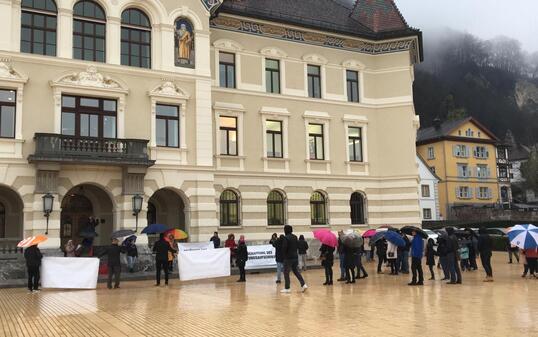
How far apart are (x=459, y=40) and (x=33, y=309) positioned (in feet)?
542

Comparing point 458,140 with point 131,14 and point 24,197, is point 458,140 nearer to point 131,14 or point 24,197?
point 131,14

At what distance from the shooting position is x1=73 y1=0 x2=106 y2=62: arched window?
80.9 ft

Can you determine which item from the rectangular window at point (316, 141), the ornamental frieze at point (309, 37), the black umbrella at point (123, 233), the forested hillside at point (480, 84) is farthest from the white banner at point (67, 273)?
the forested hillside at point (480, 84)

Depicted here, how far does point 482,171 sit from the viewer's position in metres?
81.1

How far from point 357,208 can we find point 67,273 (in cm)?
1946

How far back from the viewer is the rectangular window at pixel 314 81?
32906mm

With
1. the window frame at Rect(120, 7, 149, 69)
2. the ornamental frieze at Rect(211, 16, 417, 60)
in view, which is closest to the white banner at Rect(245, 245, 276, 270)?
the window frame at Rect(120, 7, 149, 69)

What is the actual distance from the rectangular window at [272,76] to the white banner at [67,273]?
53.4 ft

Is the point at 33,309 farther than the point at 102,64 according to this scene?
No

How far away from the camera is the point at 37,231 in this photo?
73.8 feet

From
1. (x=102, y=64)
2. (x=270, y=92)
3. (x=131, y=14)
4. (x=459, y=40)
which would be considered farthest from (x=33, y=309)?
(x=459, y=40)

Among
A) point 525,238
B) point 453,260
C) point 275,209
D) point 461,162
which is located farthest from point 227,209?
point 461,162

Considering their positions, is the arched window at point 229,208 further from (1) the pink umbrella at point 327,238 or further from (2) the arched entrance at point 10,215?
(1) the pink umbrella at point 327,238

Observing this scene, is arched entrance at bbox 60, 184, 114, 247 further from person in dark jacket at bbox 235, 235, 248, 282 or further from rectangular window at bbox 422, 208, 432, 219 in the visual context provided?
rectangular window at bbox 422, 208, 432, 219
